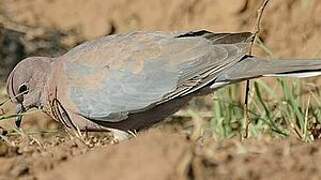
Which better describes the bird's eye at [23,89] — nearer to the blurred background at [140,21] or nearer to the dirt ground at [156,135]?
the dirt ground at [156,135]

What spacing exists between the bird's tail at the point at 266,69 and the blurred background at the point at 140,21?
2593 millimetres

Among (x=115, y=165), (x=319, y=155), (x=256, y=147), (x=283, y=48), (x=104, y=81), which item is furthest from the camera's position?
(x=283, y=48)

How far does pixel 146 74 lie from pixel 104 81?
0.80 feet

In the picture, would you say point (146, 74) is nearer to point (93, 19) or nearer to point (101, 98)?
point (101, 98)

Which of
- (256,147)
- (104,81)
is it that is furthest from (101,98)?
(256,147)

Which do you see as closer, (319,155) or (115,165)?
(115,165)

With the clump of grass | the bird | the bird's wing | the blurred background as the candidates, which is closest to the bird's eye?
the bird

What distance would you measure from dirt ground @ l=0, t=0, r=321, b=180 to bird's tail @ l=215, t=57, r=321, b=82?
44 centimetres

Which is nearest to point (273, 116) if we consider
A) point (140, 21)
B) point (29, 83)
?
point (29, 83)

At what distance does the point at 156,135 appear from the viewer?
11.5ft

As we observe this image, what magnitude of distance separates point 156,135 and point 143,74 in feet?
7.58

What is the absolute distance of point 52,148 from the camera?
522 cm

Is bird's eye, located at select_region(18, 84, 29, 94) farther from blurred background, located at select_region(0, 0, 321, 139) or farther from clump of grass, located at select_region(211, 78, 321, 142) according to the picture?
blurred background, located at select_region(0, 0, 321, 139)

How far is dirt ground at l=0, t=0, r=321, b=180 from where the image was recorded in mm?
3312
